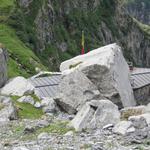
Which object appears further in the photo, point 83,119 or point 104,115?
point 104,115

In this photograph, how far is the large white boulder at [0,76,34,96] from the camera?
5072cm

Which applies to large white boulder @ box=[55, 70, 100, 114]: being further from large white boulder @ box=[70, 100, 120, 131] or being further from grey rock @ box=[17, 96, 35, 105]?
large white boulder @ box=[70, 100, 120, 131]

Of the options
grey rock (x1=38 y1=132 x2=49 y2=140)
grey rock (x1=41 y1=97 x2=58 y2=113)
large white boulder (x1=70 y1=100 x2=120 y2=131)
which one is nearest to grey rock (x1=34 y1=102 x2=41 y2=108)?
grey rock (x1=41 y1=97 x2=58 y2=113)

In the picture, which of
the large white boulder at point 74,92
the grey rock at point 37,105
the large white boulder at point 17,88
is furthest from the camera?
the large white boulder at point 17,88

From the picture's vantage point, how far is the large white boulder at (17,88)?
50719 millimetres

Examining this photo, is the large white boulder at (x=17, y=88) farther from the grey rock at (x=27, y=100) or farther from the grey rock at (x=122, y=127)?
the grey rock at (x=122, y=127)

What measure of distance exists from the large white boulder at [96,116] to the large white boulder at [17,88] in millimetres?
16417

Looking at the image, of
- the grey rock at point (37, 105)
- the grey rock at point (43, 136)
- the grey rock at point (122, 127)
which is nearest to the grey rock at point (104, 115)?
the grey rock at point (122, 127)

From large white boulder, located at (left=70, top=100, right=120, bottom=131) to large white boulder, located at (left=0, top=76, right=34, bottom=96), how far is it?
1642 cm

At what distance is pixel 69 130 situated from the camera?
107 feet

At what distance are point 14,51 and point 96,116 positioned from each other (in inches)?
2970

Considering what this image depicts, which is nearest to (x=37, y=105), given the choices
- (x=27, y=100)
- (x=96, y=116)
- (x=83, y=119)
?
(x=27, y=100)

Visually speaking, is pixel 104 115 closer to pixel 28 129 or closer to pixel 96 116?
pixel 96 116

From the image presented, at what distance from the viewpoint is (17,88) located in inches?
2023
